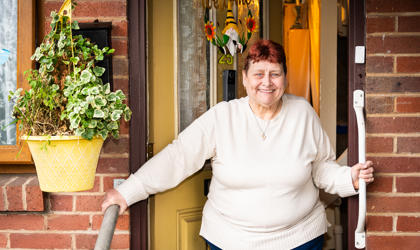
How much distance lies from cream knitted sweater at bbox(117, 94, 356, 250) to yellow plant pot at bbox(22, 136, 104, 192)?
1.46ft

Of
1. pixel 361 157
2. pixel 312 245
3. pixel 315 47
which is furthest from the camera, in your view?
pixel 315 47

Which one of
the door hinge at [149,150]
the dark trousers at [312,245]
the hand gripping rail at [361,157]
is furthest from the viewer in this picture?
the door hinge at [149,150]

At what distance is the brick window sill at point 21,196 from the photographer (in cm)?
186

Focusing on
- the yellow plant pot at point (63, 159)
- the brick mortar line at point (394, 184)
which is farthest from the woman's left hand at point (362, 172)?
the yellow plant pot at point (63, 159)

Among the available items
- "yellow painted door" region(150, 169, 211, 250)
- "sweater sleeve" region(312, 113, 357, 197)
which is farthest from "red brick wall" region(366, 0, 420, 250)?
"yellow painted door" region(150, 169, 211, 250)

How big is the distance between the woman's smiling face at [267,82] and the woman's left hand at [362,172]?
480 mm

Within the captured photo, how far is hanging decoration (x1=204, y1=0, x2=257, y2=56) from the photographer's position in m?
2.60

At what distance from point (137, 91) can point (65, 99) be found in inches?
22.7

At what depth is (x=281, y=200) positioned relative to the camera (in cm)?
189

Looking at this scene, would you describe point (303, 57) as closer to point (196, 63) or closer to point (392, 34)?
point (196, 63)

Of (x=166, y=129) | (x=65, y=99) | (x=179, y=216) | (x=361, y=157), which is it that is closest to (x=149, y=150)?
(x=166, y=129)

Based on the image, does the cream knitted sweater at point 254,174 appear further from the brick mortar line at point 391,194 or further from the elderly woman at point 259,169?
the brick mortar line at point 391,194

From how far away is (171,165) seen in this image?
6.42 feet

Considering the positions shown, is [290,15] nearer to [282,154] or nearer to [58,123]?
[282,154]
